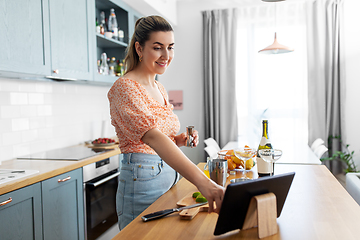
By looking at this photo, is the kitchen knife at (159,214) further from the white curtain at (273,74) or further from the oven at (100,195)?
the white curtain at (273,74)

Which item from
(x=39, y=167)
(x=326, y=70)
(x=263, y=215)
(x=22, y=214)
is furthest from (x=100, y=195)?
(x=326, y=70)

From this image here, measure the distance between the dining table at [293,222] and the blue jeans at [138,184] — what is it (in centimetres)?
8

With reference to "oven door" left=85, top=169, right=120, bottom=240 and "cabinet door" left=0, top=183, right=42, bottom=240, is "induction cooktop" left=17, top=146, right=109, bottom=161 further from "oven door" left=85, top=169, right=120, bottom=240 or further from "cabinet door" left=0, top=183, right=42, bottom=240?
"cabinet door" left=0, top=183, right=42, bottom=240

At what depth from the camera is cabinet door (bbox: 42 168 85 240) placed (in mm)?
1955

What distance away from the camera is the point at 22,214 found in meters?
1.75

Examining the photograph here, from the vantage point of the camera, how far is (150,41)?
1403 millimetres

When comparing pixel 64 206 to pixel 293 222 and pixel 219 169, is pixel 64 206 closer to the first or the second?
pixel 219 169

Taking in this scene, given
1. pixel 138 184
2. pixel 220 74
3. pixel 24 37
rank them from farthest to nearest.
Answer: pixel 220 74
pixel 24 37
pixel 138 184

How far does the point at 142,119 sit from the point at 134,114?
4 cm

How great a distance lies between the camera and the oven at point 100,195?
235cm

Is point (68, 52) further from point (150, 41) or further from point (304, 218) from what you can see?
point (304, 218)

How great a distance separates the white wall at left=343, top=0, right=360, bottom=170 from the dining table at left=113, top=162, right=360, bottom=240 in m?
3.17

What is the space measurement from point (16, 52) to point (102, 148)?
114cm

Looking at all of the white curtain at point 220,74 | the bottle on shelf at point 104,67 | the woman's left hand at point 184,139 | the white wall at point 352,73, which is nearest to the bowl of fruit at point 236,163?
the woman's left hand at point 184,139
